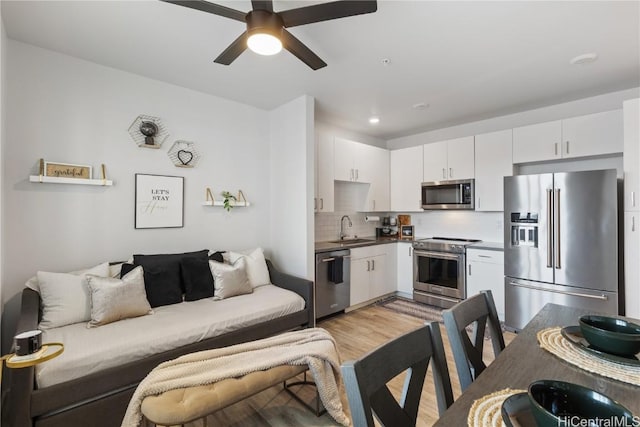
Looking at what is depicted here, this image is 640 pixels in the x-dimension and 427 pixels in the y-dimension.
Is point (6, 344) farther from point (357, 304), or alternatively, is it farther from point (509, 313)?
point (509, 313)

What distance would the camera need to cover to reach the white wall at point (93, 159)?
2289mm

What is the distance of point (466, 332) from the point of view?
4.15 feet

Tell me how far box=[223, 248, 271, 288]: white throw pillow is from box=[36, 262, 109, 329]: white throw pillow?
1.27 meters

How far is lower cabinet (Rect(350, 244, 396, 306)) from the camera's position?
3.99m

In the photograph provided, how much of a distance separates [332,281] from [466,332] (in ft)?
8.10

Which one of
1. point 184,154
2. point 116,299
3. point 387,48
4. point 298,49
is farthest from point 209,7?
point 116,299

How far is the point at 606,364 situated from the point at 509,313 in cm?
272

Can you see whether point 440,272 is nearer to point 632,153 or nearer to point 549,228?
point 549,228

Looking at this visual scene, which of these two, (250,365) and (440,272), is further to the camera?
(440,272)

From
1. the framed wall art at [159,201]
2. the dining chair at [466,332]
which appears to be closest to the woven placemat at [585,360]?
the dining chair at [466,332]

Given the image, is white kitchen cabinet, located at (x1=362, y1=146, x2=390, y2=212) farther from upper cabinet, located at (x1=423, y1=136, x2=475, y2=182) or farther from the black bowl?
the black bowl

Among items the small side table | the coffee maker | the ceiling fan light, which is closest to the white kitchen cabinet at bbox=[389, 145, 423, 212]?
the coffee maker

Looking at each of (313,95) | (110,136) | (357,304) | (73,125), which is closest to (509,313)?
(357,304)

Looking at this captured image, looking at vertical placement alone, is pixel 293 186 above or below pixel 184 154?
below
